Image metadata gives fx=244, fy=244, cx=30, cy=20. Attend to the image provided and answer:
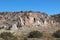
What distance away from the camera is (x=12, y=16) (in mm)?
89125

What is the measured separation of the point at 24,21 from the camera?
286 feet

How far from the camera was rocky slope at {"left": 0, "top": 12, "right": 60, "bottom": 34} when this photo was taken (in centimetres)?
8349

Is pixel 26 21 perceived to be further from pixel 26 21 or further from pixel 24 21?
pixel 24 21

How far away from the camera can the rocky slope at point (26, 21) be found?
83.5 m

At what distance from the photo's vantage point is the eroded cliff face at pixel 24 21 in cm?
8350

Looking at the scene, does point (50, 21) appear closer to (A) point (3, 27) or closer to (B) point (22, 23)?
(B) point (22, 23)

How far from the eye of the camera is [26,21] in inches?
3433

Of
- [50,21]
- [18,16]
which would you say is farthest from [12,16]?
[50,21]

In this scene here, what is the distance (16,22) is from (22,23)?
6.98 feet

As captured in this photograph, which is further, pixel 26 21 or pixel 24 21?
pixel 26 21

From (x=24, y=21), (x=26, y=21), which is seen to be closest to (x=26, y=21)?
(x=26, y=21)

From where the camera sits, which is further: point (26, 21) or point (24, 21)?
point (26, 21)

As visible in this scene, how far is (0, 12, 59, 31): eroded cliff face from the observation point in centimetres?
8350

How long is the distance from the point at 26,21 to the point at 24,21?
0.72m
